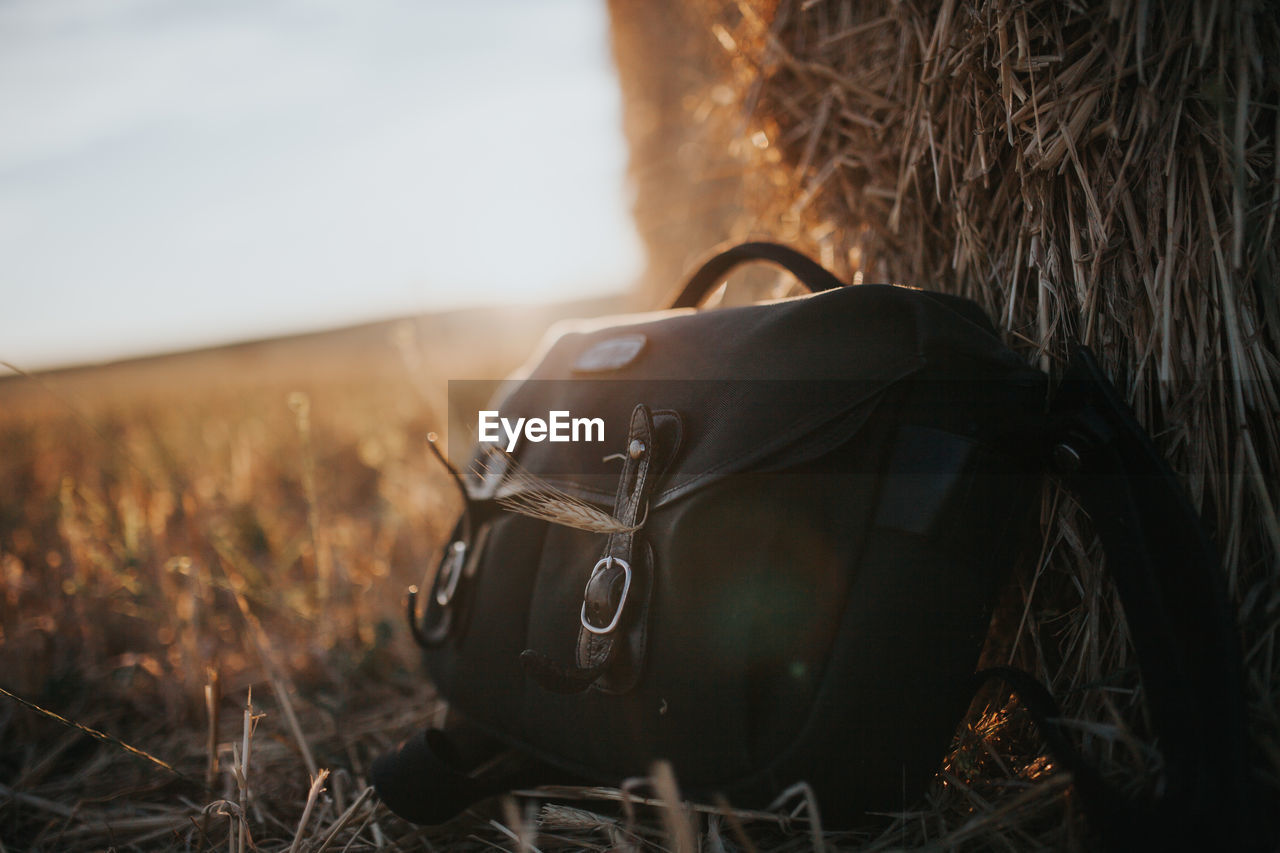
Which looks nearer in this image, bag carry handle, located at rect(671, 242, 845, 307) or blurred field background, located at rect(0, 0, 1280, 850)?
blurred field background, located at rect(0, 0, 1280, 850)

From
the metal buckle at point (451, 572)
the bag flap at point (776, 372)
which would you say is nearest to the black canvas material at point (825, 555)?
the bag flap at point (776, 372)

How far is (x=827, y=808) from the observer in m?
0.79

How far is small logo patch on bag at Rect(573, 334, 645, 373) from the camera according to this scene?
3.35 ft

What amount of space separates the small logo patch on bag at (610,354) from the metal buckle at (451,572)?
0.37 meters

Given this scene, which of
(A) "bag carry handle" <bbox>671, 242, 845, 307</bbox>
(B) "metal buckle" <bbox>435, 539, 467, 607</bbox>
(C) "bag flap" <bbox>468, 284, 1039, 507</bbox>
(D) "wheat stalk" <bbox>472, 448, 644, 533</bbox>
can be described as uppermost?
(A) "bag carry handle" <bbox>671, 242, 845, 307</bbox>

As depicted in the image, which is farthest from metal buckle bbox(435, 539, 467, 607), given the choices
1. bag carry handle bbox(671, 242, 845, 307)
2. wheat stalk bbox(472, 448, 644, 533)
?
bag carry handle bbox(671, 242, 845, 307)

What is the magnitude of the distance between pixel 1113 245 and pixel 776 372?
1.46 ft

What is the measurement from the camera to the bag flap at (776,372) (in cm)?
77

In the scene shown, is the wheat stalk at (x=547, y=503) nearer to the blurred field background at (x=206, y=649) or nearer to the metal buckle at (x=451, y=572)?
the metal buckle at (x=451, y=572)

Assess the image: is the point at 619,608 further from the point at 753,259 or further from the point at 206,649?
the point at 206,649

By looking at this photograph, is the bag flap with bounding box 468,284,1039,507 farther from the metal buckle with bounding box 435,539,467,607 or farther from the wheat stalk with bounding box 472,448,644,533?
the metal buckle with bounding box 435,539,467,607

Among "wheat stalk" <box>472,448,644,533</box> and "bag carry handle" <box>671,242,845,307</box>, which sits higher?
"bag carry handle" <box>671,242,845,307</box>

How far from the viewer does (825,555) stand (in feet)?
2.62

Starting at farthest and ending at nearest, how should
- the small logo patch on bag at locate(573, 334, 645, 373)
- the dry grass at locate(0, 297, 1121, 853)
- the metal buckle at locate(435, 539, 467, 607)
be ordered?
the metal buckle at locate(435, 539, 467, 607), the small logo patch on bag at locate(573, 334, 645, 373), the dry grass at locate(0, 297, 1121, 853)
